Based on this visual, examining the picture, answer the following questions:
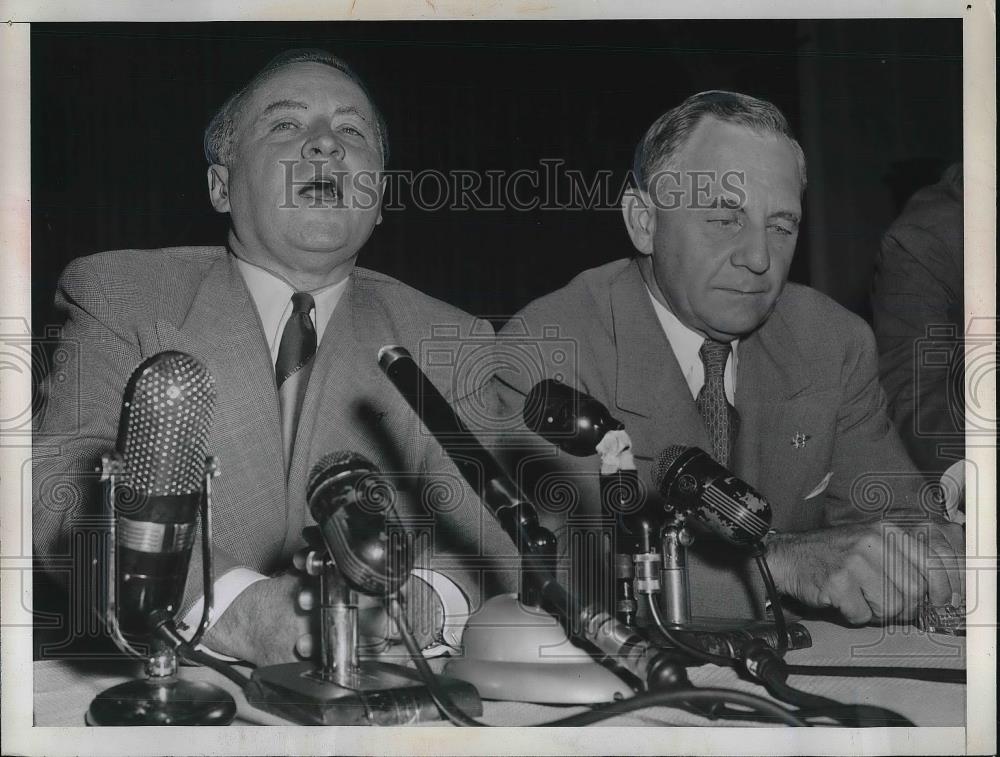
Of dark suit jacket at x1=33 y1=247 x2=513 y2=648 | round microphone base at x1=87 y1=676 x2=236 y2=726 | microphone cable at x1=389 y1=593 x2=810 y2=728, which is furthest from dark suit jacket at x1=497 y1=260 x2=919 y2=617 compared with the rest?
round microphone base at x1=87 y1=676 x2=236 y2=726

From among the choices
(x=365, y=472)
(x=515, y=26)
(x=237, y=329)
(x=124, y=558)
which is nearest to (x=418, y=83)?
(x=515, y=26)

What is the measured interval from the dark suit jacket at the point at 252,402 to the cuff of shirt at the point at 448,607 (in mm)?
22

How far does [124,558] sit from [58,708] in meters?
0.45

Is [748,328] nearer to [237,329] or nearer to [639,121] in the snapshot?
[639,121]

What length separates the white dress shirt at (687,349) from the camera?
229cm

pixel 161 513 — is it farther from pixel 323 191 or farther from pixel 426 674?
pixel 323 191

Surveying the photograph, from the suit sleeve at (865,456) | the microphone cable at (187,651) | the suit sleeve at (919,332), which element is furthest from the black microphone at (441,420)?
the suit sleeve at (919,332)

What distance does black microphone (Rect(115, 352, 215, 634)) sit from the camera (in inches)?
77.7

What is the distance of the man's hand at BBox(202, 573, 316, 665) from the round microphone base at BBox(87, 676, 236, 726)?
89mm

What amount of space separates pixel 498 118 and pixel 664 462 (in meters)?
0.79

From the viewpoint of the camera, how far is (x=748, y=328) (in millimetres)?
2303

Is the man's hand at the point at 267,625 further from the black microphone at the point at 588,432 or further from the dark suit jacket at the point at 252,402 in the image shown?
the black microphone at the point at 588,432

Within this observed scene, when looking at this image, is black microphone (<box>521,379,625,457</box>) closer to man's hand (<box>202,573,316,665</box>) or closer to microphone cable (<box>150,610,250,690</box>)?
man's hand (<box>202,573,316,665</box>)

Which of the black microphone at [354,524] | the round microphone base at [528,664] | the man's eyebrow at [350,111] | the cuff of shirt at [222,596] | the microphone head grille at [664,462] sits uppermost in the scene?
the man's eyebrow at [350,111]
